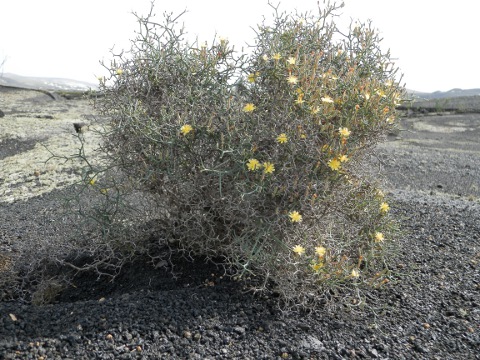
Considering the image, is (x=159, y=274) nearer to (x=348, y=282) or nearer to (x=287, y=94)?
(x=348, y=282)

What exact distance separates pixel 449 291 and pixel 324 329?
2.94ft

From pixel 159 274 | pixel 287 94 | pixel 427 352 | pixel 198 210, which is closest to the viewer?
pixel 427 352

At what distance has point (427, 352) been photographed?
233cm

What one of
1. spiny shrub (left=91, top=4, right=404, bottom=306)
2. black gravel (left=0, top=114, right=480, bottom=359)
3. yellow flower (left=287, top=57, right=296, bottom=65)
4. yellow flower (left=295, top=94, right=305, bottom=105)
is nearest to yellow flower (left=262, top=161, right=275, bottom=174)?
spiny shrub (left=91, top=4, right=404, bottom=306)

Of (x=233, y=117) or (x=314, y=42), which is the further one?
(x=314, y=42)

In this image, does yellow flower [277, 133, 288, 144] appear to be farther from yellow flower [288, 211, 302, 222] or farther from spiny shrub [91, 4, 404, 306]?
yellow flower [288, 211, 302, 222]

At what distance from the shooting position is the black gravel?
223 centimetres

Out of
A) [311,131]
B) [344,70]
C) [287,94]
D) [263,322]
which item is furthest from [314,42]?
[263,322]

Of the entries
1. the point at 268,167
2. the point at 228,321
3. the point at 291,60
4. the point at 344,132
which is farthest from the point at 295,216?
the point at 291,60

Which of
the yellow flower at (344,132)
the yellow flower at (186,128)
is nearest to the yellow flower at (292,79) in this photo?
the yellow flower at (344,132)

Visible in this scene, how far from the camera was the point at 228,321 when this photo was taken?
7.77ft

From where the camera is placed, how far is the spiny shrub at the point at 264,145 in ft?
7.84

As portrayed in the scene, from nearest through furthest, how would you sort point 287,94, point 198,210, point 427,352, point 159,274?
point 427,352 → point 287,94 → point 198,210 → point 159,274

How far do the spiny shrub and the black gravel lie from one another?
16 cm
